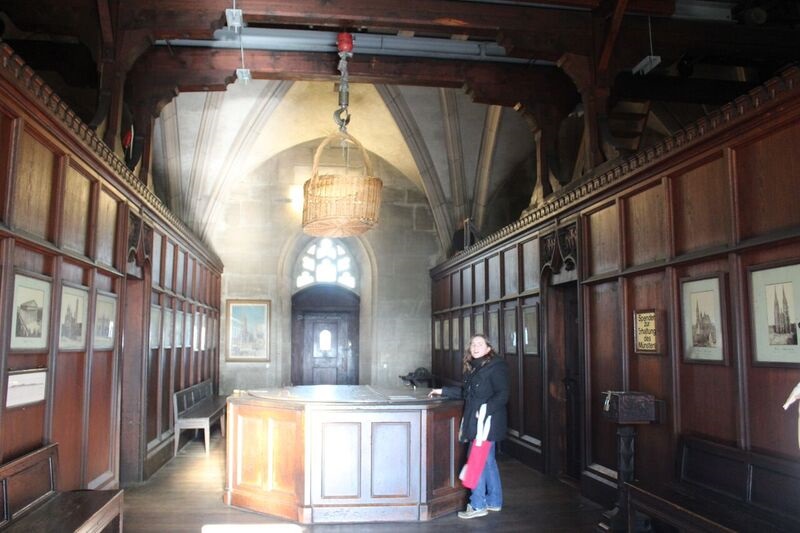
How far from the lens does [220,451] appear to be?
9.66m

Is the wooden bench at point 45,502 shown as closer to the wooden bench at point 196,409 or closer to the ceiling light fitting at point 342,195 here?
the ceiling light fitting at point 342,195

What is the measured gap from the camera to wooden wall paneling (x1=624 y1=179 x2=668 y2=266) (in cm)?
566

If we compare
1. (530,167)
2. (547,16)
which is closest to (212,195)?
(530,167)

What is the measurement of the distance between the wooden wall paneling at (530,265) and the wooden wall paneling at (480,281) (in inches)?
76.4

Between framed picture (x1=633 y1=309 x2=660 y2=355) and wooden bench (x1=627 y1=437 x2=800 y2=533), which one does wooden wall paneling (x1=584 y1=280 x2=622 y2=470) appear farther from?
wooden bench (x1=627 y1=437 x2=800 y2=533)

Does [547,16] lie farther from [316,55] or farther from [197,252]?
[197,252]

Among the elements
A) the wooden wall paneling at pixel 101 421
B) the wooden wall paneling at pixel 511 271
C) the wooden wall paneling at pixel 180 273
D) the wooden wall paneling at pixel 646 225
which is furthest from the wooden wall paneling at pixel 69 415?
the wooden wall paneling at pixel 511 271

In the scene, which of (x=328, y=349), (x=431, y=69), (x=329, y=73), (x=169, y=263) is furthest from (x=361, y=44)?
(x=328, y=349)

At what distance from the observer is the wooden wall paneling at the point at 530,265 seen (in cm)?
857

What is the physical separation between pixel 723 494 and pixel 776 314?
1346 millimetres

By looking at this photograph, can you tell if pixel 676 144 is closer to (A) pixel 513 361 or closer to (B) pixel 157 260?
(A) pixel 513 361

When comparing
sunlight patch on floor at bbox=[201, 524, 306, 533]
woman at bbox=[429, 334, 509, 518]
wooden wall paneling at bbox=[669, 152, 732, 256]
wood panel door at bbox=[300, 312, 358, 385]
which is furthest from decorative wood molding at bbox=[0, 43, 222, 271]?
wood panel door at bbox=[300, 312, 358, 385]

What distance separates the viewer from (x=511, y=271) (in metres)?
9.63

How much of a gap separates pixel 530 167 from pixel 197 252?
6.55 m
